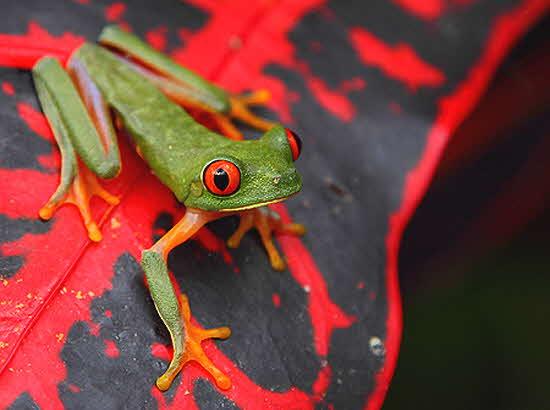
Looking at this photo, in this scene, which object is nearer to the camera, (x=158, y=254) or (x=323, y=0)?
(x=158, y=254)

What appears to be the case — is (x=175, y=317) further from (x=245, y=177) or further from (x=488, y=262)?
(x=488, y=262)

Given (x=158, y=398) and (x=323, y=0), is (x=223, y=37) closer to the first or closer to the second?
(x=323, y=0)

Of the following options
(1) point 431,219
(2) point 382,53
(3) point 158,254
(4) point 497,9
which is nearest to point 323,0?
(2) point 382,53

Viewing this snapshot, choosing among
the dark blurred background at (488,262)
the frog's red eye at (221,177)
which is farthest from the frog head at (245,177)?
the dark blurred background at (488,262)

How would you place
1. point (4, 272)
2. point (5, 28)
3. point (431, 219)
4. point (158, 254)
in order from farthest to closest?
1. point (431, 219)
2. point (5, 28)
3. point (158, 254)
4. point (4, 272)

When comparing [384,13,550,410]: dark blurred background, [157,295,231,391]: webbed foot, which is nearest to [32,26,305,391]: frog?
[157,295,231,391]: webbed foot

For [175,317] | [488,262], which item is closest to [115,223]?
[175,317]
